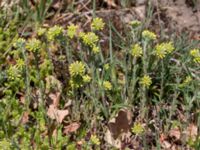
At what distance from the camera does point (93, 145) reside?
2.62 meters

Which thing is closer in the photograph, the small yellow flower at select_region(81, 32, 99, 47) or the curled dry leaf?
the small yellow flower at select_region(81, 32, 99, 47)

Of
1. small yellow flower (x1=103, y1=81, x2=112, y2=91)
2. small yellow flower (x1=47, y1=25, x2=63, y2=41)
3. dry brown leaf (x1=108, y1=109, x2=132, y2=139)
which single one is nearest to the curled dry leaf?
dry brown leaf (x1=108, y1=109, x2=132, y2=139)

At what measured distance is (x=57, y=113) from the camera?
9.08 feet

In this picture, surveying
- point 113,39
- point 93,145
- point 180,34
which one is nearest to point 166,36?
point 180,34

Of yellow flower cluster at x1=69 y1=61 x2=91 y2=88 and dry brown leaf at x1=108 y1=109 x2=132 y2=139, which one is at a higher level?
yellow flower cluster at x1=69 y1=61 x2=91 y2=88

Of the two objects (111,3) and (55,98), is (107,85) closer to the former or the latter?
(55,98)

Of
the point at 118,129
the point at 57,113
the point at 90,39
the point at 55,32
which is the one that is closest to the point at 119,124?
the point at 118,129

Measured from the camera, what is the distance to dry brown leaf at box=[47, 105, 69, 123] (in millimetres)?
2762

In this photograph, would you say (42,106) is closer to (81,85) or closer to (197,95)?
(81,85)

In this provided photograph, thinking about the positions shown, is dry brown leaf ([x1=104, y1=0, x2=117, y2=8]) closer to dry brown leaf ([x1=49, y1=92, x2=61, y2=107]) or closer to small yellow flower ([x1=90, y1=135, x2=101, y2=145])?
dry brown leaf ([x1=49, y1=92, x2=61, y2=107])

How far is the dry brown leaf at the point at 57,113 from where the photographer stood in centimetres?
276

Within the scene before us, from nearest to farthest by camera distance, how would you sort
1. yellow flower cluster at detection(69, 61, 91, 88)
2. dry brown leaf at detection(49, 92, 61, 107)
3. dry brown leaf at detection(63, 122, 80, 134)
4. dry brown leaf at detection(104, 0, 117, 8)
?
yellow flower cluster at detection(69, 61, 91, 88), dry brown leaf at detection(63, 122, 80, 134), dry brown leaf at detection(49, 92, 61, 107), dry brown leaf at detection(104, 0, 117, 8)

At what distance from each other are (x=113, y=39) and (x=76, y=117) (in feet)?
2.01

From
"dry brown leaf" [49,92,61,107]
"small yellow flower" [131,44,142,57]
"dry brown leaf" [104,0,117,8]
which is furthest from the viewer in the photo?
"dry brown leaf" [104,0,117,8]
